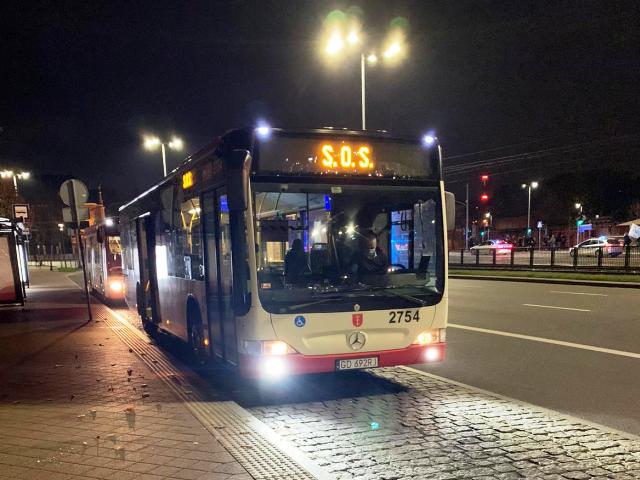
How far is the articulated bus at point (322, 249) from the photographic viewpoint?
226 inches

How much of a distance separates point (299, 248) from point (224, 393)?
2143 mm

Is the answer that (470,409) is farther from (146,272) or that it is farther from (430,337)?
(146,272)

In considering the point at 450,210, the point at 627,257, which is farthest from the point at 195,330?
the point at 627,257

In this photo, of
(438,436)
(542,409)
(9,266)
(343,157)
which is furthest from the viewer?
(9,266)

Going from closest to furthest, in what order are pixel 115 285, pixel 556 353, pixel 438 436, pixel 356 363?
1. pixel 438 436
2. pixel 356 363
3. pixel 556 353
4. pixel 115 285

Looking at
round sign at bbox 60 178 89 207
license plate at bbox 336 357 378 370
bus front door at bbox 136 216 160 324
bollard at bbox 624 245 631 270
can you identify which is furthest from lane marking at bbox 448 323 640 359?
bollard at bbox 624 245 631 270

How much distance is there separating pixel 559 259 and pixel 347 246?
78.0 feet

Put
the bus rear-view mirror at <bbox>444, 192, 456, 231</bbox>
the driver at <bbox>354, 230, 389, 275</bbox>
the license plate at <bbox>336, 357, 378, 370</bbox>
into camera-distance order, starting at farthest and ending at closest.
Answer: the bus rear-view mirror at <bbox>444, 192, 456, 231</bbox>
the driver at <bbox>354, 230, 389, 275</bbox>
the license plate at <bbox>336, 357, 378, 370</bbox>

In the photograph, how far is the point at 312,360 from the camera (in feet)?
19.4

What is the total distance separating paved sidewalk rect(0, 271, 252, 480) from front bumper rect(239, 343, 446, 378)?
33.1 inches

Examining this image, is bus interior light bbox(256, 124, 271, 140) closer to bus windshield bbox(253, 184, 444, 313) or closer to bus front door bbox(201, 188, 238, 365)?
bus windshield bbox(253, 184, 444, 313)

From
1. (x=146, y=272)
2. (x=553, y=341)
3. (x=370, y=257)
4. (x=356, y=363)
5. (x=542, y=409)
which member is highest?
(x=370, y=257)

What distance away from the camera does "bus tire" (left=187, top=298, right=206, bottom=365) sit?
753 cm

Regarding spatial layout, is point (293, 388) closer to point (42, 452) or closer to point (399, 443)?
point (399, 443)
